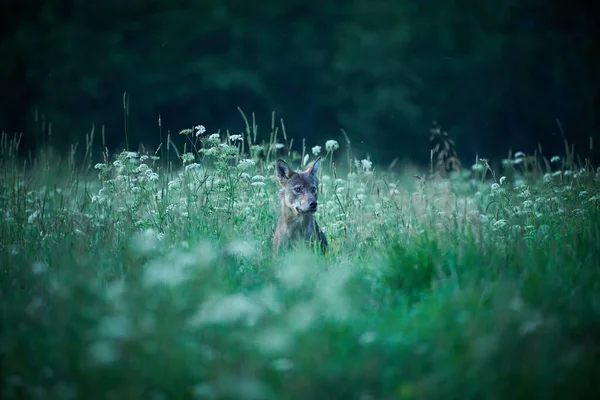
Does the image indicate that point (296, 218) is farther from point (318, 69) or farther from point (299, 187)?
point (318, 69)

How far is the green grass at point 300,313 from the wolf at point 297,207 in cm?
69

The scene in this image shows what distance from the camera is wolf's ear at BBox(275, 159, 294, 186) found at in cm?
758

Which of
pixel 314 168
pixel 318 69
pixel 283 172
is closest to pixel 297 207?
pixel 283 172

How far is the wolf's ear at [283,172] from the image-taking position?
7.58m

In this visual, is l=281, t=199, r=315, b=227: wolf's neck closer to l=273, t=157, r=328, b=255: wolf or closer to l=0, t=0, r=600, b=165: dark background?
l=273, t=157, r=328, b=255: wolf

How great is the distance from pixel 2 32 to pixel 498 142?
19293mm

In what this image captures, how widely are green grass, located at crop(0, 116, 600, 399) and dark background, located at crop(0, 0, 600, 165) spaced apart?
16.3m

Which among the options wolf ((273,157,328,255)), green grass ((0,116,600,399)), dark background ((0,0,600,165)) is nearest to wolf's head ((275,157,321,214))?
wolf ((273,157,328,255))

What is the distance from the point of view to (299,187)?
7508mm

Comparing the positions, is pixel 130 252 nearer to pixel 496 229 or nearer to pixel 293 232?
pixel 293 232

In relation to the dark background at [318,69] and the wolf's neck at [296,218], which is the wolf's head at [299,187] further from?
the dark background at [318,69]

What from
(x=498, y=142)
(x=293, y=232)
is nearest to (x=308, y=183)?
(x=293, y=232)

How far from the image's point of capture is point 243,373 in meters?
3.37

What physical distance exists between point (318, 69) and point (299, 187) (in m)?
18.3
